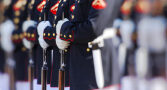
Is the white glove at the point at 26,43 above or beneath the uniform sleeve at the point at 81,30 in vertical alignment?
beneath

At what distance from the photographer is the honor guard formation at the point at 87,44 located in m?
1.44

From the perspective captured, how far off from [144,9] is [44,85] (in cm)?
230

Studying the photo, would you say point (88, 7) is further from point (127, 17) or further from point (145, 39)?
point (145, 39)

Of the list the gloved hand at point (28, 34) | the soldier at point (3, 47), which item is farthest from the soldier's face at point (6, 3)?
the gloved hand at point (28, 34)

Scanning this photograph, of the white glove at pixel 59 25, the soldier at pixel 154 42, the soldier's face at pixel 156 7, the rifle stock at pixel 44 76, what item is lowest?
the rifle stock at pixel 44 76

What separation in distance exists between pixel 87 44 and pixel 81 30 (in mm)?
143

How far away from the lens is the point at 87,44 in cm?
265

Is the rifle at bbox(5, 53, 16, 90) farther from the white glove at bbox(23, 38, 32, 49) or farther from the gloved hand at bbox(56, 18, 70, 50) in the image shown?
the gloved hand at bbox(56, 18, 70, 50)

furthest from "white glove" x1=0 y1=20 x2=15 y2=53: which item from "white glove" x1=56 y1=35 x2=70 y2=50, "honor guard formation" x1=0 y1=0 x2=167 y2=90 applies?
"white glove" x1=56 y1=35 x2=70 y2=50

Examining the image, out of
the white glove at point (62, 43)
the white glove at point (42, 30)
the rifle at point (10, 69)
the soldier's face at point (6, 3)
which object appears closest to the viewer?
the soldier's face at point (6, 3)

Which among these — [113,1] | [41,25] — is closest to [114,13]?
[113,1]

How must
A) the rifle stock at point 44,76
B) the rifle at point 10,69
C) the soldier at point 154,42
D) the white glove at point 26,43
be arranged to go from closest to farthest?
the soldier at point 154,42
the rifle at point 10,69
the white glove at point 26,43
the rifle stock at point 44,76

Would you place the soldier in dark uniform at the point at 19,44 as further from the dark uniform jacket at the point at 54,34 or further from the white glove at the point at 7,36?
the dark uniform jacket at the point at 54,34

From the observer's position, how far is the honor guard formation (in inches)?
56.8
